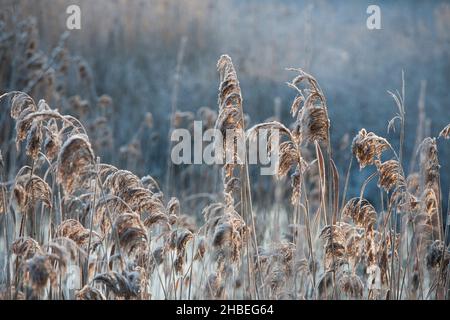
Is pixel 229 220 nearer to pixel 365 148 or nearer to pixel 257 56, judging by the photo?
pixel 365 148

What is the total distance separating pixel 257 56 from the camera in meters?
8.43

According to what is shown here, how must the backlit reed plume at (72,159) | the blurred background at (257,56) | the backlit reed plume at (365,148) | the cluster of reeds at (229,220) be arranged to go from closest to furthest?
the backlit reed plume at (72,159) < the cluster of reeds at (229,220) < the backlit reed plume at (365,148) < the blurred background at (257,56)

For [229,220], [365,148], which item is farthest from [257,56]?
[229,220]

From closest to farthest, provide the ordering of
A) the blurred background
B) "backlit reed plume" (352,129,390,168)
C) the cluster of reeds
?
the cluster of reeds
"backlit reed plume" (352,129,390,168)
the blurred background

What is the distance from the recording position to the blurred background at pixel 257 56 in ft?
24.3

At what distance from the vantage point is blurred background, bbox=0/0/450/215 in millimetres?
7422

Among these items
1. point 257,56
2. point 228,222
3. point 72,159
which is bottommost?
point 228,222

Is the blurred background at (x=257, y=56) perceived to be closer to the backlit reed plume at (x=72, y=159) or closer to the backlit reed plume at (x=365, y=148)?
the backlit reed plume at (x=365, y=148)

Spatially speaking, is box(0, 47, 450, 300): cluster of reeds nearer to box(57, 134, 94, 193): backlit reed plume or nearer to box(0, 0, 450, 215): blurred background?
box(57, 134, 94, 193): backlit reed plume

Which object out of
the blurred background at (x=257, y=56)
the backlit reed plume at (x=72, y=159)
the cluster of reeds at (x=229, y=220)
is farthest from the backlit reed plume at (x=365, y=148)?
the blurred background at (x=257, y=56)

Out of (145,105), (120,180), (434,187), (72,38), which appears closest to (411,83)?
(145,105)

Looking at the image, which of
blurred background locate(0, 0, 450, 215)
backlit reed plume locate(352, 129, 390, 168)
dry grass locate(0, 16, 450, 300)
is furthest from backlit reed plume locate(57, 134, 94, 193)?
Result: blurred background locate(0, 0, 450, 215)
